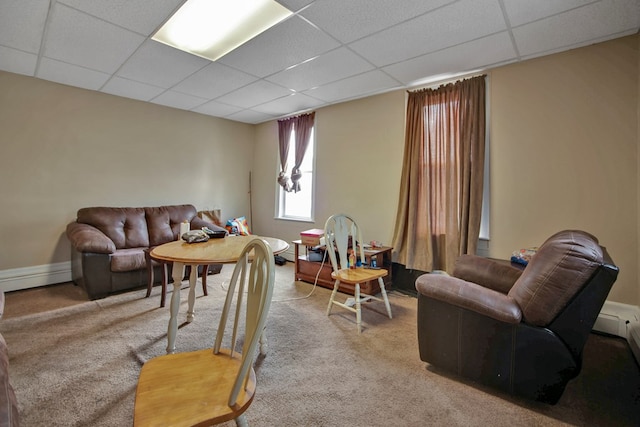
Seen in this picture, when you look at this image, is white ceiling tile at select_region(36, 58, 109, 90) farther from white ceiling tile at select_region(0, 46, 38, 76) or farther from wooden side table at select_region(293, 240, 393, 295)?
wooden side table at select_region(293, 240, 393, 295)

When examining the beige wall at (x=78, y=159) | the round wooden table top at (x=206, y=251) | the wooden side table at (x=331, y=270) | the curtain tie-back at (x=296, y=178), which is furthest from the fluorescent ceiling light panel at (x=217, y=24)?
the wooden side table at (x=331, y=270)

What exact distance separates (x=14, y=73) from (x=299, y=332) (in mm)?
4216

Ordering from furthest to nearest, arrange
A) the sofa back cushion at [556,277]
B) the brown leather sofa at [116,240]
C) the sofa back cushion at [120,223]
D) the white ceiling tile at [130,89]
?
the sofa back cushion at [120,223] < the white ceiling tile at [130,89] < the brown leather sofa at [116,240] < the sofa back cushion at [556,277]

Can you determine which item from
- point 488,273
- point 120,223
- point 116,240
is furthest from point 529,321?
point 120,223

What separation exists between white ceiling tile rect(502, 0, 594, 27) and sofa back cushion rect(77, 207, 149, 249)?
14.4ft

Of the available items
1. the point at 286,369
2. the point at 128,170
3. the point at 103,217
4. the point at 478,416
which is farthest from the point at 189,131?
the point at 478,416

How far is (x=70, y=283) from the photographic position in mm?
3666

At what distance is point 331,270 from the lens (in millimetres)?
3631

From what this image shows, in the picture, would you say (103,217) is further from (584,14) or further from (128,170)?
(584,14)

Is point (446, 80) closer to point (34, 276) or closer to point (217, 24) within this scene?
point (217, 24)

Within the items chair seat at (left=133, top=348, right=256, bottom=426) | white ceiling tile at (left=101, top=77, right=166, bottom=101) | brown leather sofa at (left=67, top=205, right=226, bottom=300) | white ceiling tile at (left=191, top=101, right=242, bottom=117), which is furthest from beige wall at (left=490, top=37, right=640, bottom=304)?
white ceiling tile at (left=101, top=77, right=166, bottom=101)

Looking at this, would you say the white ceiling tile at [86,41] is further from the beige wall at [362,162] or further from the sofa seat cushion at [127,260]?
the beige wall at [362,162]

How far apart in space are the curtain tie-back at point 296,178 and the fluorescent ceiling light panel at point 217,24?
2196mm

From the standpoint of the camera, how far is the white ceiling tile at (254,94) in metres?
3.56
